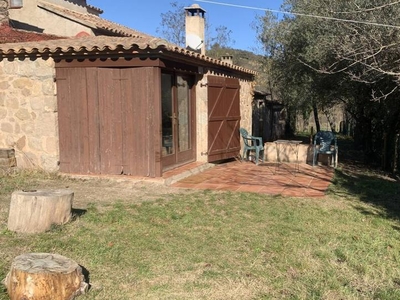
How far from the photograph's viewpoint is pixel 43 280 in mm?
2908

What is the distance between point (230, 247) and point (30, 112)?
5267 mm

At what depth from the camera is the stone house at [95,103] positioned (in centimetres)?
703

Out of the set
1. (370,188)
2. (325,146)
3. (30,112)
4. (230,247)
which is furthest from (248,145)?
(230,247)

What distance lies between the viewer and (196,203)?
5824mm

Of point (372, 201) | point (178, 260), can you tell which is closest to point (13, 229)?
point (178, 260)

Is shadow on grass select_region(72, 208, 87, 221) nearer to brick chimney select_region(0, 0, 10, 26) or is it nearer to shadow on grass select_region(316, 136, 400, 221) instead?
shadow on grass select_region(316, 136, 400, 221)

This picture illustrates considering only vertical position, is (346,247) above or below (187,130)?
below

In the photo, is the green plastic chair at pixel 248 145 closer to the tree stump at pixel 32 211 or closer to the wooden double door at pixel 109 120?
the wooden double door at pixel 109 120

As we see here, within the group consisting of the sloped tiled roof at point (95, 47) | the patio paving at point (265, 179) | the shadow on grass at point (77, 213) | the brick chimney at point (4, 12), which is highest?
the brick chimney at point (4, 12)

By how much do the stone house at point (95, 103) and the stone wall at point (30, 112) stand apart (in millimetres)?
19

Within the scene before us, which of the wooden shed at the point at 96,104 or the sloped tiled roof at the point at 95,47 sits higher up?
the sloped tiled roof at the point at 95,47

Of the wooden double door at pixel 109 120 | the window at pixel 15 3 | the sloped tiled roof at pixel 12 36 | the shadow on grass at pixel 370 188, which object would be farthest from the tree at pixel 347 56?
the window at pixel 15 3

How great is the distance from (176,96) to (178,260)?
4.90m

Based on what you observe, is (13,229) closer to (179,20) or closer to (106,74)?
(106,74)
